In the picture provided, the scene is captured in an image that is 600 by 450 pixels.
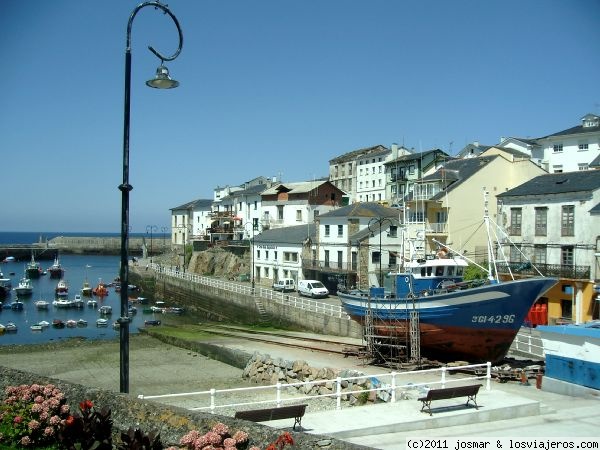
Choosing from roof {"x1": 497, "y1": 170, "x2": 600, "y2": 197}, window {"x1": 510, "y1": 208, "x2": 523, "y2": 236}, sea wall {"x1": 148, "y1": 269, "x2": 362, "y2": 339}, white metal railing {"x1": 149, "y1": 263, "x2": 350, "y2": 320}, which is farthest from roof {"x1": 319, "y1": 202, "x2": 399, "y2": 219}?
roof {"x1": 497, "y1": 170, "x2": 600, "y2": 197}

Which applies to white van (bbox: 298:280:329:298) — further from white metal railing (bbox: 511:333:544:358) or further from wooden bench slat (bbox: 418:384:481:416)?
wooden bench slat (bbox: 418:384:481:416)

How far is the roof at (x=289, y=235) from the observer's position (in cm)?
5497

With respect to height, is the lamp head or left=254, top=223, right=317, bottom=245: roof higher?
the lamp head

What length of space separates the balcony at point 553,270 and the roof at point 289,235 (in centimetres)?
2209

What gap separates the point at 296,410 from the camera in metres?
11.6

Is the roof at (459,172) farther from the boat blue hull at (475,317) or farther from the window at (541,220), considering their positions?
the boat blue hull at (475,317)

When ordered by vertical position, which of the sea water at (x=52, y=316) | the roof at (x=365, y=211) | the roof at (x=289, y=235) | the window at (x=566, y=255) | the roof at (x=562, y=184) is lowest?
the sea water at (x=52, y=316)

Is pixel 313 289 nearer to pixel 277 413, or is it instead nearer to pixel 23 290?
pixel 277 413

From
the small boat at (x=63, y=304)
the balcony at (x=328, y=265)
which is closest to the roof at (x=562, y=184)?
the balcony at (x=328, y=265)

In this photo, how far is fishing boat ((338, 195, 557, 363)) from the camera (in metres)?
22.2

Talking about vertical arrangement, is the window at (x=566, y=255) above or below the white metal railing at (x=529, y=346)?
above

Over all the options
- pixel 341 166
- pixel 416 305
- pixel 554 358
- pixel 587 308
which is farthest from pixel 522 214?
pixel 341 166

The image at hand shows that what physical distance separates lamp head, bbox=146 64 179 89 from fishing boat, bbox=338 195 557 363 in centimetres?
1593

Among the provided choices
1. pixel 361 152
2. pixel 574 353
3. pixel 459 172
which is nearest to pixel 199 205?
pixel 361 152
